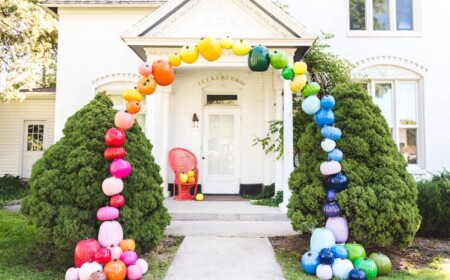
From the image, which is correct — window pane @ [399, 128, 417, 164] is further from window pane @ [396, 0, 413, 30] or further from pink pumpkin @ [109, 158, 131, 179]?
pink pumpkin @ [109, 158, 131, 179]

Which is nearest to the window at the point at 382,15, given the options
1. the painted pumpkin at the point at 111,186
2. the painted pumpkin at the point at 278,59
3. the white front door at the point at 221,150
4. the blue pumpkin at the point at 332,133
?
the white front door at the point at 221,150

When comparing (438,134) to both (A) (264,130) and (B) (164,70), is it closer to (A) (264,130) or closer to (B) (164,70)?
(A) (264,130)

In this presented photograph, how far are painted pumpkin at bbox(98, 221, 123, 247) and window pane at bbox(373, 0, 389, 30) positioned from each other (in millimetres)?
8776

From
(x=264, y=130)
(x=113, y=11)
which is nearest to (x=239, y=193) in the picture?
(x=264, y=130)

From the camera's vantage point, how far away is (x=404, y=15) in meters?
9.47

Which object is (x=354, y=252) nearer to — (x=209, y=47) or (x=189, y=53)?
(x=209, y=47)

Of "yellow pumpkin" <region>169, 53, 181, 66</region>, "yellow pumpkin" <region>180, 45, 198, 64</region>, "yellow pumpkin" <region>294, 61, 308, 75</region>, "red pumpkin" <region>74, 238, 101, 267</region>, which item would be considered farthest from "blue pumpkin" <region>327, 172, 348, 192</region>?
"red pumpkin" <region>74, 238, 101, 267</region>

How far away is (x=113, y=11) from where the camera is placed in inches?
376

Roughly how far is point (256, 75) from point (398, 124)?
13.4 feet

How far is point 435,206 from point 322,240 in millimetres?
2934

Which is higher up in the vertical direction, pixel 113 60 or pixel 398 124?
pixel 113 60

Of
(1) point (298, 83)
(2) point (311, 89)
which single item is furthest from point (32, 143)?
(2) point (311, 89)

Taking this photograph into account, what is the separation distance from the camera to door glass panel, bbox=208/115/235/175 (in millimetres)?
9594

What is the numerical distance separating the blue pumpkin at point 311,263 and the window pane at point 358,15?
7.43 meters
